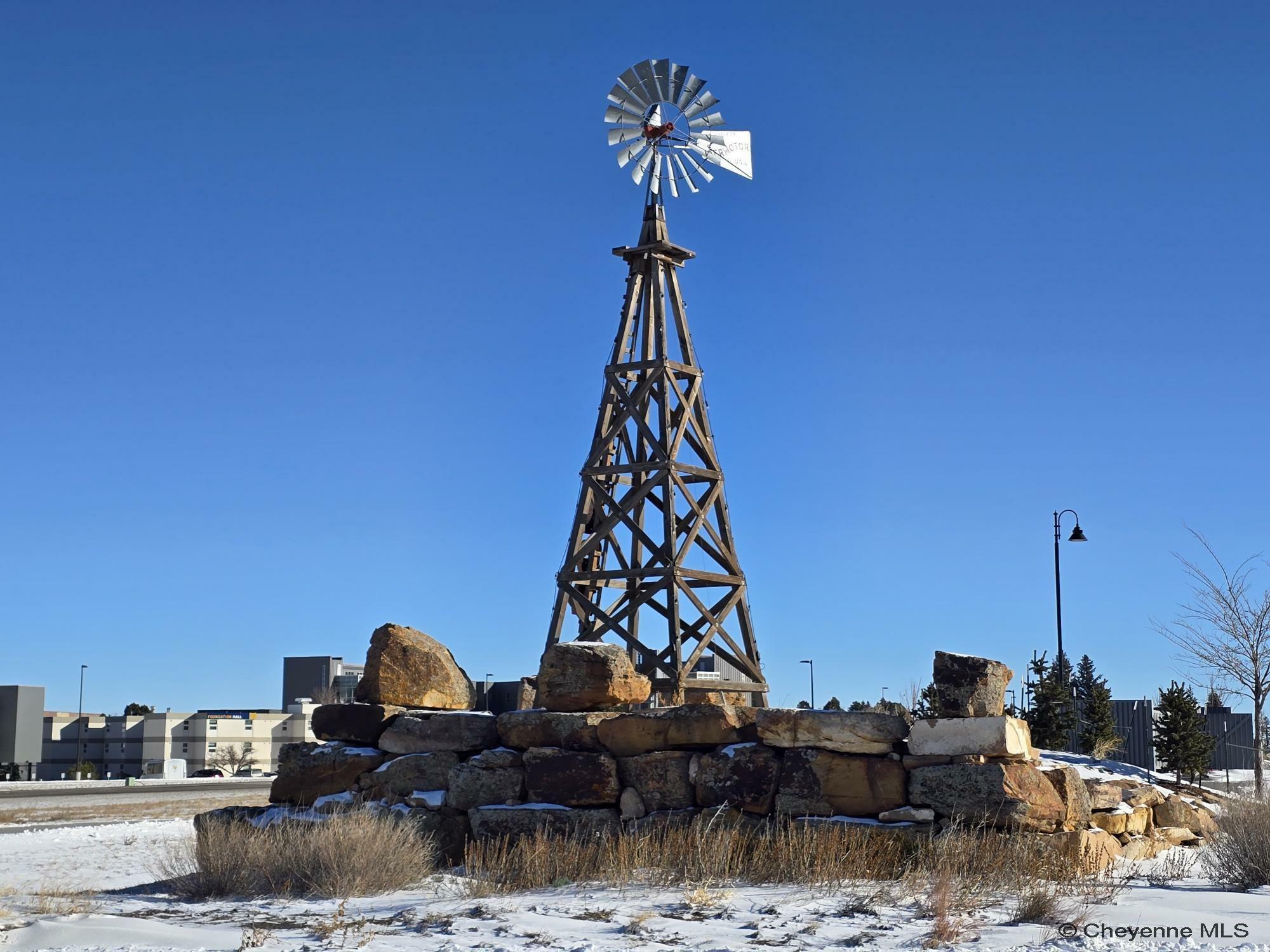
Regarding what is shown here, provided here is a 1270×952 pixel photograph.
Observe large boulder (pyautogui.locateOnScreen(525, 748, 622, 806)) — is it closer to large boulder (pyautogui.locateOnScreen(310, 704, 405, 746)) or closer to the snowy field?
the snowy field

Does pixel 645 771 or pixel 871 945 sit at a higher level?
pixel 645 771

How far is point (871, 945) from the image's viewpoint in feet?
28.1

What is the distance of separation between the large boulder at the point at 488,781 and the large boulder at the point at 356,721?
4.65ft

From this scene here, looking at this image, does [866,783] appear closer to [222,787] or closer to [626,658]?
[626,658]

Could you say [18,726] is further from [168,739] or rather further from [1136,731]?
[1136,731]

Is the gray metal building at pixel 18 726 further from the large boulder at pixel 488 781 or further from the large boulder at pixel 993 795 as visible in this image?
the large boulder at pixel 993 795

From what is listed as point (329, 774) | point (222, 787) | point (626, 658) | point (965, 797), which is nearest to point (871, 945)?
point (965, 797)

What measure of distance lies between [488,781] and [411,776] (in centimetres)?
101

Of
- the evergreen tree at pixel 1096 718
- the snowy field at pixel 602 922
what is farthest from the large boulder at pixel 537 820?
the evergreen tree at pixel 1096 718

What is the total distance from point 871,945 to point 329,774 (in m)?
7.87

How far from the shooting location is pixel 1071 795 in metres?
12.2

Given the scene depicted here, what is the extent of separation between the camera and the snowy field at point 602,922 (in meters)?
8.71

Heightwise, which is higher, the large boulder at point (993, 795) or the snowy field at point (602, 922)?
the large boulder at point (993, 795)

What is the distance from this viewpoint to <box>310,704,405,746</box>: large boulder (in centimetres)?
1484
